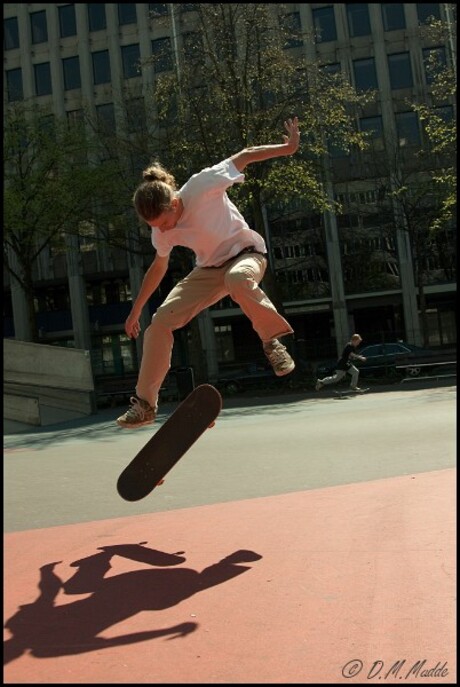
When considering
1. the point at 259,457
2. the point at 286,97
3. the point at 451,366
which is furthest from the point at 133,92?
the point at 259,457

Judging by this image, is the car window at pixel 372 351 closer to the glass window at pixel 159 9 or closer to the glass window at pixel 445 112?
the glass window at pixel 159 9

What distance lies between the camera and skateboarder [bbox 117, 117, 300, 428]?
4.68 m

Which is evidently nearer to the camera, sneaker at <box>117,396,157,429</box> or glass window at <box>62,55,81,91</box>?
sneaker at <box>117,396,157,429</box>

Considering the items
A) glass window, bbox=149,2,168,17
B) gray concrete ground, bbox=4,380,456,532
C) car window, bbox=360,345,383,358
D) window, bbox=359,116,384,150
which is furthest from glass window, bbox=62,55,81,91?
gray concrete ground, bbox=4,380,456,532

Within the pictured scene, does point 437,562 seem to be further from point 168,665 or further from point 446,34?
point 446,34

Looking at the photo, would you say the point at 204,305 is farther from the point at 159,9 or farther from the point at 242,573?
the point at 159,9

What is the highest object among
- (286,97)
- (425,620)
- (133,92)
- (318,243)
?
(133,92)

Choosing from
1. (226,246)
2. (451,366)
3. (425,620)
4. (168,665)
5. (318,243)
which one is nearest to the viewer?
(168,665)

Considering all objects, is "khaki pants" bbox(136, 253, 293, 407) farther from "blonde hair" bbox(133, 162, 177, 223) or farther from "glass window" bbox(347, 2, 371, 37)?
"glass window" bbox(347, 2, 371, 37)

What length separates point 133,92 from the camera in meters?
31.1

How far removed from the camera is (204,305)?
16.9 feet

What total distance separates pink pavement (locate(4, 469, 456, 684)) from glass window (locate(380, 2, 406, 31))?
4149cm

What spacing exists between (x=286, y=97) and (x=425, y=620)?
23741 millimetres

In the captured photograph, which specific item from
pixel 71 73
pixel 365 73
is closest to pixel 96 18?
pixel 71 73
